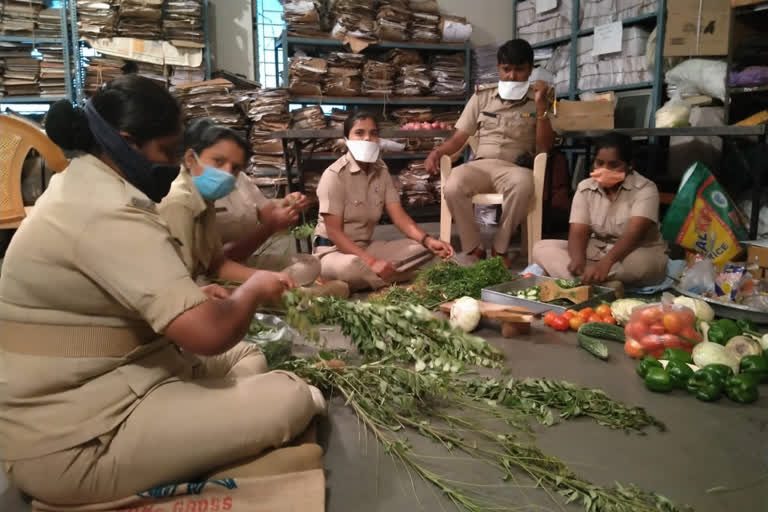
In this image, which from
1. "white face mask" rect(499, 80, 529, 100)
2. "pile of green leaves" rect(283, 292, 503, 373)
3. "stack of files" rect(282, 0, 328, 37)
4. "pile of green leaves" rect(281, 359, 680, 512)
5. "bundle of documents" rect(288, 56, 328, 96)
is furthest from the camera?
"bundle of documents" rect(288, 56, 328, 96)

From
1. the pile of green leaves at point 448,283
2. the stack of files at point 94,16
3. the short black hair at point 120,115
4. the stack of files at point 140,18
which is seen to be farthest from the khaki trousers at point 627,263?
the stack of files at point 94,16

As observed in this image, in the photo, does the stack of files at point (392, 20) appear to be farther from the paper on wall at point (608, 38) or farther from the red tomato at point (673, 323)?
the red tomato at point (673, 323)

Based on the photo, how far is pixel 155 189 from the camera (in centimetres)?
161

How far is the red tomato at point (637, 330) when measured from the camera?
9.07ft

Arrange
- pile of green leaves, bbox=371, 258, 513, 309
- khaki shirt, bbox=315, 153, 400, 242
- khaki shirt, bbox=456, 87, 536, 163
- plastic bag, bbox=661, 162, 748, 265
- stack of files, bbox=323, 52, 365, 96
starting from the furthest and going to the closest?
1. stack of files, bbox=323, 52, 365, 96
2. khaki shirt, bbox=456, 87, 536, 163
3. plastic bag, bbox=661, 162, 748, 265
4. khaki shirt, bbox=315, 153, 400, 242
5. pile of green leaves, bbox=371, 258, 513, 309

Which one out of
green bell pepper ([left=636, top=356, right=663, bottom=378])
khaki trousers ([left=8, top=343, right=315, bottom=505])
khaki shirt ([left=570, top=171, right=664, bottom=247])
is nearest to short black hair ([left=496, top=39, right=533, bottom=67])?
khaki shirt ([left=570, top=171, right=664, bottom=247])

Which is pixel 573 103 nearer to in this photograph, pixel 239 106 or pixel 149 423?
pixel 239 106

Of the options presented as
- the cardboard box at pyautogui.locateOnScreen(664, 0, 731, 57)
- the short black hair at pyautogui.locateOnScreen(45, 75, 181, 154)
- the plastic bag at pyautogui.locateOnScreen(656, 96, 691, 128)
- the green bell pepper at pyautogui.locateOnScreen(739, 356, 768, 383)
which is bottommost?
the green bell pepper at pyautogui.locateOnScreen(739, 356, 768, 383)

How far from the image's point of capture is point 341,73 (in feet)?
23.5

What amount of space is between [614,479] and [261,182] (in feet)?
19.1

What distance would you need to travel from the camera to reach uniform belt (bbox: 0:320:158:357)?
58.5 inches

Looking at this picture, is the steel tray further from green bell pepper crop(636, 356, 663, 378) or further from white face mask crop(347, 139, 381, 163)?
white face mask crop(347, 139, 381, 163)

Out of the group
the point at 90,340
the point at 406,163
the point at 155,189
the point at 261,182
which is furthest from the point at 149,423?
Answer: the point at 406,163

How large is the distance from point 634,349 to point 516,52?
9.34 ft
